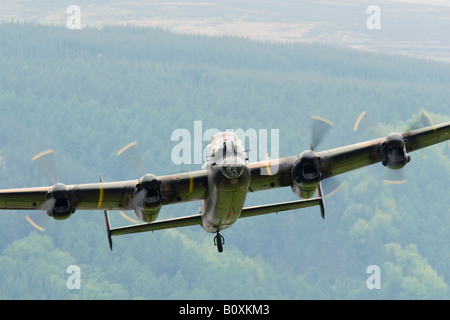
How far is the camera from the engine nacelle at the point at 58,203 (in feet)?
137

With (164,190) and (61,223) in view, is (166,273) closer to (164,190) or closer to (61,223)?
(61,223)

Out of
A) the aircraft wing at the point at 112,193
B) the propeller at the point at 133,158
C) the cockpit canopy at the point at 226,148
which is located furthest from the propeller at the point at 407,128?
the propeller at the point at 133,158

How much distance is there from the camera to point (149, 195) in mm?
41312

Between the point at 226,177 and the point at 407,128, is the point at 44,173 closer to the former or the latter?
the point at 226,177

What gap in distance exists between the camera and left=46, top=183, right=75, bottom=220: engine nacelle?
41.8 m

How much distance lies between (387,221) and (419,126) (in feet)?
486

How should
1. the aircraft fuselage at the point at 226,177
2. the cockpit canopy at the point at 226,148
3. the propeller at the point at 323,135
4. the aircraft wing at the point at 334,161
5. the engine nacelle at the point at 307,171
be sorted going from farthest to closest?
the propeller at the point at 323,135, the aircraft wing at the point at 334,161, the engine nacelle at the point at 307,171, the cockpit canopy at the point at 226,148, the aircraft fuselage at the point at 226,177

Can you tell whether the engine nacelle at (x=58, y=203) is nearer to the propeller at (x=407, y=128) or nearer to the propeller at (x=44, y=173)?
the propeller at (x=44, y=173)

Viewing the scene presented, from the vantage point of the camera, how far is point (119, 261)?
169 m

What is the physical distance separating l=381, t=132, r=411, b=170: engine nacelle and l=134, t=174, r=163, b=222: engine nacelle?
484 inches

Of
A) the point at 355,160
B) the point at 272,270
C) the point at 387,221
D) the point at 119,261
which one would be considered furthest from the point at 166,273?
the point at 355,160

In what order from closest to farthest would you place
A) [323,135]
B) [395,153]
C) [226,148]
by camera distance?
[226,148] → [395,153] → [323,135]

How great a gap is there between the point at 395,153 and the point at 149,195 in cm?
1323

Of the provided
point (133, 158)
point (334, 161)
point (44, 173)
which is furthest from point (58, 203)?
point (334, 161)
